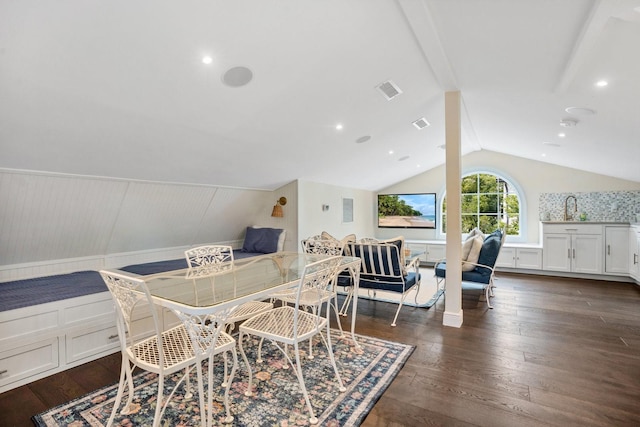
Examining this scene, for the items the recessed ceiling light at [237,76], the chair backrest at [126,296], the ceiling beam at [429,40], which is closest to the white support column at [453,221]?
the ceiling beam at [429,40]

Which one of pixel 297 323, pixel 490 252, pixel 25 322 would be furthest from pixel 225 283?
pixel 490 252

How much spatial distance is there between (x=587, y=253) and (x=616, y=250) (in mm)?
385

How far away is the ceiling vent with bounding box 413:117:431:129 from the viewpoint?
A: 4.66 metres

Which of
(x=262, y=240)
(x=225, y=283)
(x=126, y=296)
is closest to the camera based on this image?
(x=126, y=296)

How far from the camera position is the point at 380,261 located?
3660 mm

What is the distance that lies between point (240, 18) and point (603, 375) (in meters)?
3.70

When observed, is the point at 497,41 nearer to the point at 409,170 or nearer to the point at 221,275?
the point at 221,275

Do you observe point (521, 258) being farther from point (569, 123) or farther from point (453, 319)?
point (453, 319)

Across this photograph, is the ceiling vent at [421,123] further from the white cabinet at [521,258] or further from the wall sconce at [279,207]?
the white cabinet at [521,258]

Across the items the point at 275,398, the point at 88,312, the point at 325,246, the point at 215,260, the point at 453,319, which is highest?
the point at 325,246

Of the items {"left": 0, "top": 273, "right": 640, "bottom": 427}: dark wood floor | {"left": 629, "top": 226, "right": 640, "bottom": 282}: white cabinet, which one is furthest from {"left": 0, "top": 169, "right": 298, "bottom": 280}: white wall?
{"left": 629, "top": 226, "right": 640, "bottom": 282}: white cabinet

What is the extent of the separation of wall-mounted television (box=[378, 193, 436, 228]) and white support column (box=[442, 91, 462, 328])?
13.7 feet

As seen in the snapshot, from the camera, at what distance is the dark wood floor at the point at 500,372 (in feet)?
6.55

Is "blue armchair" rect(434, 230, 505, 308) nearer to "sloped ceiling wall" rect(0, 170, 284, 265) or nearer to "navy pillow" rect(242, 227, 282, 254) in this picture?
"navy pillow" rect(242, 227, 282, 254)
